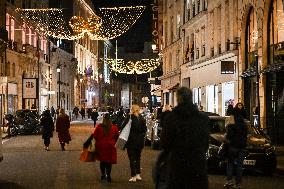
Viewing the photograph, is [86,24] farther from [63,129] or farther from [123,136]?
[123,136]

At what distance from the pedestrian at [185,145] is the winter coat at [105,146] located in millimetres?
8286

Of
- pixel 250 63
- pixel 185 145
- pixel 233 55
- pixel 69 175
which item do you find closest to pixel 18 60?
pixel 233 55

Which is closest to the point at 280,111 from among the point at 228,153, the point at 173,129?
the point at 228,153

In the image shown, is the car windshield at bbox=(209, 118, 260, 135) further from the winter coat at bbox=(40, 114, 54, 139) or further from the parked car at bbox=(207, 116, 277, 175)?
the winter coat at bbox=(40, 114, 54, 139)

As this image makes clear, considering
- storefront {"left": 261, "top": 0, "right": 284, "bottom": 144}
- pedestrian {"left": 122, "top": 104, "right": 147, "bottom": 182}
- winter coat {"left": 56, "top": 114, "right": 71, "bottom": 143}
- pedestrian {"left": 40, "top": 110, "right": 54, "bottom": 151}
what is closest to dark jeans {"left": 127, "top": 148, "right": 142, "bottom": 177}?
pedestrian {"left": 122, "top": 104, "right": 147, "bottom": 182}

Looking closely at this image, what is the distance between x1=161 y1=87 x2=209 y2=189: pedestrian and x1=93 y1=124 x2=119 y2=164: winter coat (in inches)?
326

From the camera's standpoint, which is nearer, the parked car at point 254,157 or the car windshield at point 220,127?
the parked car at point 254,157

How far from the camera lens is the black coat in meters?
6.42

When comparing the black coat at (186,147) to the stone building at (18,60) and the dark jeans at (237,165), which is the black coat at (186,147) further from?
the stone building at (18,60)

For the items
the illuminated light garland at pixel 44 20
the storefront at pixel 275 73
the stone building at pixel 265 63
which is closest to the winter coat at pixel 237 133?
the stone building at pixel 265 63

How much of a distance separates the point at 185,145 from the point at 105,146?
857cm

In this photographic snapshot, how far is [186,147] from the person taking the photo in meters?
6.54

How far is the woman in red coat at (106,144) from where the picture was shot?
1490 centimetres

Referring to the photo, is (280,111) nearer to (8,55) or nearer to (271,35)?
(271,35)
